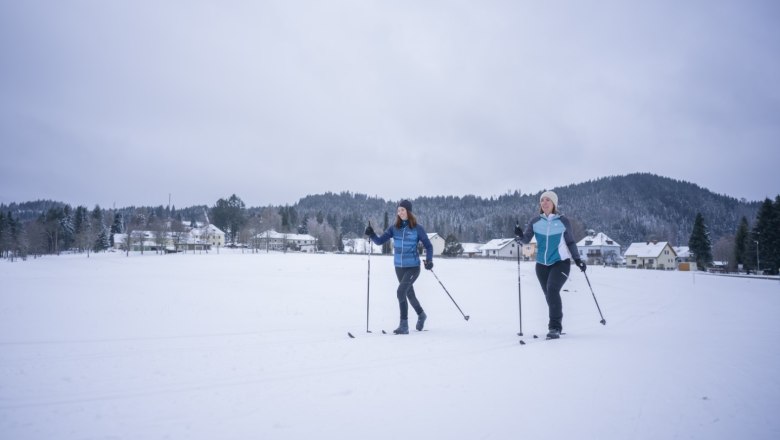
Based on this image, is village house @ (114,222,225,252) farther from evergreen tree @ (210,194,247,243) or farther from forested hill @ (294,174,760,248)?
forested hill @ (294,174,760,248)

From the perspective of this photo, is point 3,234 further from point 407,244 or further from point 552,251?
point 552,251

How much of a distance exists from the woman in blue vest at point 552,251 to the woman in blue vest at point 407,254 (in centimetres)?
172

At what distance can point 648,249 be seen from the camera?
77062mm

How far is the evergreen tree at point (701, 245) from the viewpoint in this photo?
59006mm

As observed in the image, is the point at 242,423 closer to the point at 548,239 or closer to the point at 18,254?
the point at 548,239

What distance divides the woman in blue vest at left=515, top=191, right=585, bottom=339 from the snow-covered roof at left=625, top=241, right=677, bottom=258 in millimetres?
84212

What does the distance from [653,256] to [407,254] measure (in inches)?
3374

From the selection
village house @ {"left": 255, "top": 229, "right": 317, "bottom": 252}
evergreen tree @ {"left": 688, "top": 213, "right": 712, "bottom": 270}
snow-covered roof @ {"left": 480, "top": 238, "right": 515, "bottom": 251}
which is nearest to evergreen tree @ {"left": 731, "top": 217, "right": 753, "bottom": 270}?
evergreen tree @ {"left": 688, "top": 213, "right": 712, "bottom": 270}

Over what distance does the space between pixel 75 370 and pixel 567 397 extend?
15.7 ft

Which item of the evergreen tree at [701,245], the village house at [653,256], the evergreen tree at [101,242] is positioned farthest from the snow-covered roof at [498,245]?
the evergreen tree at [101,242]

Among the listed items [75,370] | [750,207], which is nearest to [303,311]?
[75,370]

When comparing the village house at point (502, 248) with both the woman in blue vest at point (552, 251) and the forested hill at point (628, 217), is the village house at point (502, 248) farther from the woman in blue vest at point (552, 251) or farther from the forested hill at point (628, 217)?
the woman in blue vest at point (552, 251)

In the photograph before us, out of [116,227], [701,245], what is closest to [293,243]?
[116,227]

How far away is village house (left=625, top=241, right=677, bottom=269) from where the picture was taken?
74.6 metres
